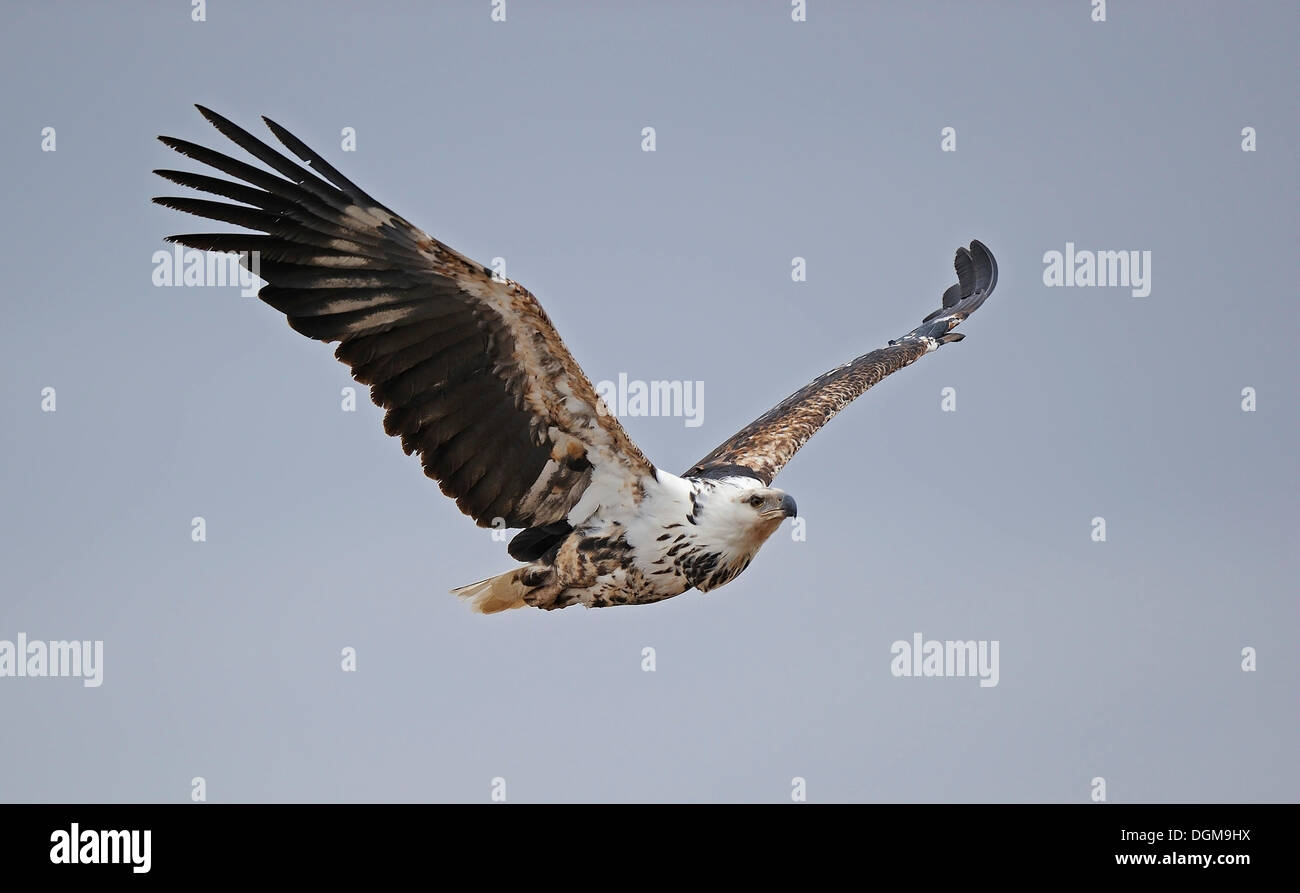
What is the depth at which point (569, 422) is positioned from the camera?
7719 mm

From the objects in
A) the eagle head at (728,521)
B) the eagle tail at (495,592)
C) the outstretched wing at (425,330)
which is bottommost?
the eagle tail at (495,592)

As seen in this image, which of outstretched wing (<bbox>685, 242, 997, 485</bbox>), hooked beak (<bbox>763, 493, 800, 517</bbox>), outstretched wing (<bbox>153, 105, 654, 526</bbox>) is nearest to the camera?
outstretched wing (<bbox>153, 105, 654, 526</bbox>)

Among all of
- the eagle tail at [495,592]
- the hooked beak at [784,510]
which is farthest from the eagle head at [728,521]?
the eagle tail at [495,592]

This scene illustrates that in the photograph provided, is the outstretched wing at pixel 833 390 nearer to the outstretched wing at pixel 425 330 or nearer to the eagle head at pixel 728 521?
the eagle head at pixel 728 521

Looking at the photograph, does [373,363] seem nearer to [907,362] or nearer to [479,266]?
[479,266]

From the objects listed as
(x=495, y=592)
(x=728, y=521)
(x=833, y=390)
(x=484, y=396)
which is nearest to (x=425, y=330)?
(x=484, y=396)

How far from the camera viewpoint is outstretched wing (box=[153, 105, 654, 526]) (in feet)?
23.2

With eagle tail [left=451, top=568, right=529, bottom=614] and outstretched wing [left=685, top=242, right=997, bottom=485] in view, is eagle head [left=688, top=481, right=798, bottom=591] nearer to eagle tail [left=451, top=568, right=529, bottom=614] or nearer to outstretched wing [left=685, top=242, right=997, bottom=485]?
outstretched wing [left=685, top=242, right=997, bottom=485]

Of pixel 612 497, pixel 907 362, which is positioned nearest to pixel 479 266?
pixel 612 497

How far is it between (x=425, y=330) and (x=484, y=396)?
0.51 m

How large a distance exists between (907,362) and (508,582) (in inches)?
192

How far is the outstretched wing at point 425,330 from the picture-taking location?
7078mm

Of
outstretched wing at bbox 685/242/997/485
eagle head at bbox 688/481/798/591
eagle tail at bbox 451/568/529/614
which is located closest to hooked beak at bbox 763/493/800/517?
eagle head at bbox 688/481/798/591

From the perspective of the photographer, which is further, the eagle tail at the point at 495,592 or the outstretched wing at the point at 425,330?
the eagle tail at the point at 495,592
